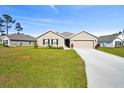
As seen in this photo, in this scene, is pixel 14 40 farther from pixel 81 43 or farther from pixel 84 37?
pixel 84 37

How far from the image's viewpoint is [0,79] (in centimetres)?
715

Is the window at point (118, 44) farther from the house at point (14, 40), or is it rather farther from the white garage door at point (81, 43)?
the house at point (14, 40)

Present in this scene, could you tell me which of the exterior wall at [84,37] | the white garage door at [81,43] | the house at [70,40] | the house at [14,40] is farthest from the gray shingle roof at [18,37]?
the white garage door at [81,43]

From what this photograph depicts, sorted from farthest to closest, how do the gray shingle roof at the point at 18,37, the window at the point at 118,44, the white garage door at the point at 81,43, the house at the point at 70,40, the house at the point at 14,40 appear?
1. the gray shingle roof at the point at 18,37
2. the house at the point at 14,40
3. the window at the point at 118,44
4. the white garage door at the point at 81,43
5. the house at the point at 70,40

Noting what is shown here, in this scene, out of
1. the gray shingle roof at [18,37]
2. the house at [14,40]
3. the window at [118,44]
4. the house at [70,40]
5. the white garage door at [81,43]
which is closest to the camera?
the house at [70,40]

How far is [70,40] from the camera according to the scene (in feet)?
101

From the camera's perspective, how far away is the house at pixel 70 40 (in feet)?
100

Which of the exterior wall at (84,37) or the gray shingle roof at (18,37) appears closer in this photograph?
the exterior wall at (84,37)

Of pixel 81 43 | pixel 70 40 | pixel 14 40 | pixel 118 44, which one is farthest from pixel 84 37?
pixel 14 40

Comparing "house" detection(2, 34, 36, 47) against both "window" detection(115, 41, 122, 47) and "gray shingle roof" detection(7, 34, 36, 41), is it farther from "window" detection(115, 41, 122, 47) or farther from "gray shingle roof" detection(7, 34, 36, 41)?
"window" detection(115, 41, 122, 47)

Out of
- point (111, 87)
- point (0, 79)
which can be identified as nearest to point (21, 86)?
point (0, 79)

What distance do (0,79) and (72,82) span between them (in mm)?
3076

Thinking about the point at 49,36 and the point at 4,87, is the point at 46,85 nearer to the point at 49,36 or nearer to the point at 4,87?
the point at 4,87
